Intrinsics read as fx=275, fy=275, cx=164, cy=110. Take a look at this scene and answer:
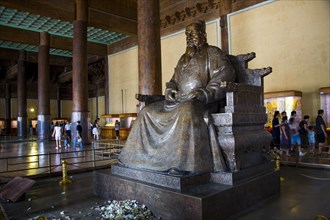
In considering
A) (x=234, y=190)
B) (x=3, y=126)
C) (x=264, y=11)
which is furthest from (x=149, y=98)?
(x=3, y=126)

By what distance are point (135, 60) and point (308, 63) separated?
11.1m

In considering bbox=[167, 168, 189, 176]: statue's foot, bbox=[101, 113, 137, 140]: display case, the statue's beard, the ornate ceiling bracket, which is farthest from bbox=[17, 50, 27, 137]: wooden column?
bbox=[167, 168, 189, 176]: statue's foot

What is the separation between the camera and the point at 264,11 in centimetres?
1148

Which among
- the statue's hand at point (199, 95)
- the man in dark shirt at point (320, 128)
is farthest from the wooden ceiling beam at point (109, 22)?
the statue's hand at point (199, 95)

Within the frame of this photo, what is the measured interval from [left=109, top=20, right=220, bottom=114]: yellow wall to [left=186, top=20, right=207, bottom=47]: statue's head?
11261 mm

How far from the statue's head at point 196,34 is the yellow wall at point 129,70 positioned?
11.3 meters

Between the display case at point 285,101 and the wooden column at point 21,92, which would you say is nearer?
the display case at point 285,101

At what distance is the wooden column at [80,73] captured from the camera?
12.8 meters

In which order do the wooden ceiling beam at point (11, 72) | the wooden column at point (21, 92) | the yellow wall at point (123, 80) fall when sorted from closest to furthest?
the yellow wall at point (123, 80), the wooden column at point (21, 92), the wooden ceiling beam at point (11, 72)

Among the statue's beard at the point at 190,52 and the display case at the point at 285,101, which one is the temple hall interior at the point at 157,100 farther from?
the statue's beard at the point at 190,52

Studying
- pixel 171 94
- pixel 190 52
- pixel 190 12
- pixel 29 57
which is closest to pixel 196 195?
pixel 171 94

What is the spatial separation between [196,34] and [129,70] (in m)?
15.5

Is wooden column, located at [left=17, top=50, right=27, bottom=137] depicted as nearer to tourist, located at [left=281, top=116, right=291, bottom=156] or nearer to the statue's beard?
tourist, located at [left=281, top=116, right=291, bottom=156]

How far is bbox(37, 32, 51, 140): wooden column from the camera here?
16906 millimetres
